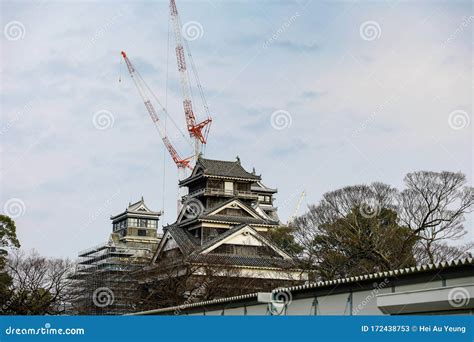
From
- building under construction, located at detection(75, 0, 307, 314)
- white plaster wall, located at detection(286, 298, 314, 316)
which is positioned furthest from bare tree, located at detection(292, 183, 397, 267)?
white plaster wall, located at detection(286, 298, 314, 316)

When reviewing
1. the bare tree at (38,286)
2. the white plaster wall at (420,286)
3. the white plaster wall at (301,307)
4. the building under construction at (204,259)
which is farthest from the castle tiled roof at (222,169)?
the white plaster wall at (420,286)

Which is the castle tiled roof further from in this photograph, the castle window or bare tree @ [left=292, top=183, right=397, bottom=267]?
bare tree @ [left=292, top=183, right=397, bottom=267]

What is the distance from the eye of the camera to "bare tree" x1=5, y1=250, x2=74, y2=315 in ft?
161

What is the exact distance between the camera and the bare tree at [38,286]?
49.0 m

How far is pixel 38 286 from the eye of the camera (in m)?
51.1

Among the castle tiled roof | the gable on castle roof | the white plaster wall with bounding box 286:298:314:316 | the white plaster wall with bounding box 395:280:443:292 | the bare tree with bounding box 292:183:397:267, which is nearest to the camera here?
the white plaster wall with bounding box 395:280:443:292

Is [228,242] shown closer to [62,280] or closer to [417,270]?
[62,280]

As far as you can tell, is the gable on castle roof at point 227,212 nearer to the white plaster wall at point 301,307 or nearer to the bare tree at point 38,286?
the bare tree at point 38,286

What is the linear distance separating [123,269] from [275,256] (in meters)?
13.4

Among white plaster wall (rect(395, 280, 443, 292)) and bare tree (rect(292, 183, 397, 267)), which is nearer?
white plaster wall (rect(395, 280, 443, 292))

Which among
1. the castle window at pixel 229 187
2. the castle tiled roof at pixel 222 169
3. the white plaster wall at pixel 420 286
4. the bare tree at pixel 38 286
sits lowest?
the white plaster wall at pixel 420 286

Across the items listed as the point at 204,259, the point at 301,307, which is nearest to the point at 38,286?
the point at 204,259

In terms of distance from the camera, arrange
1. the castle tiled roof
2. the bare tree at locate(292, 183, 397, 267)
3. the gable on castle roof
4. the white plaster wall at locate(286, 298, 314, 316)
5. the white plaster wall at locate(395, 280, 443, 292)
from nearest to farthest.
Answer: the white plaster wall at locate(395, 280, 443, 292), the white plaster wall at locate(286, 298, 314, 316), the bare tree at locate(292, 183, 397, 267), the gable on castle roof, the castle tiled roof

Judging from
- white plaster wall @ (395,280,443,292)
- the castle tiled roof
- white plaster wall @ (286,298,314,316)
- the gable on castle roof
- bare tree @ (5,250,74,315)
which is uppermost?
the castle tiled roof
